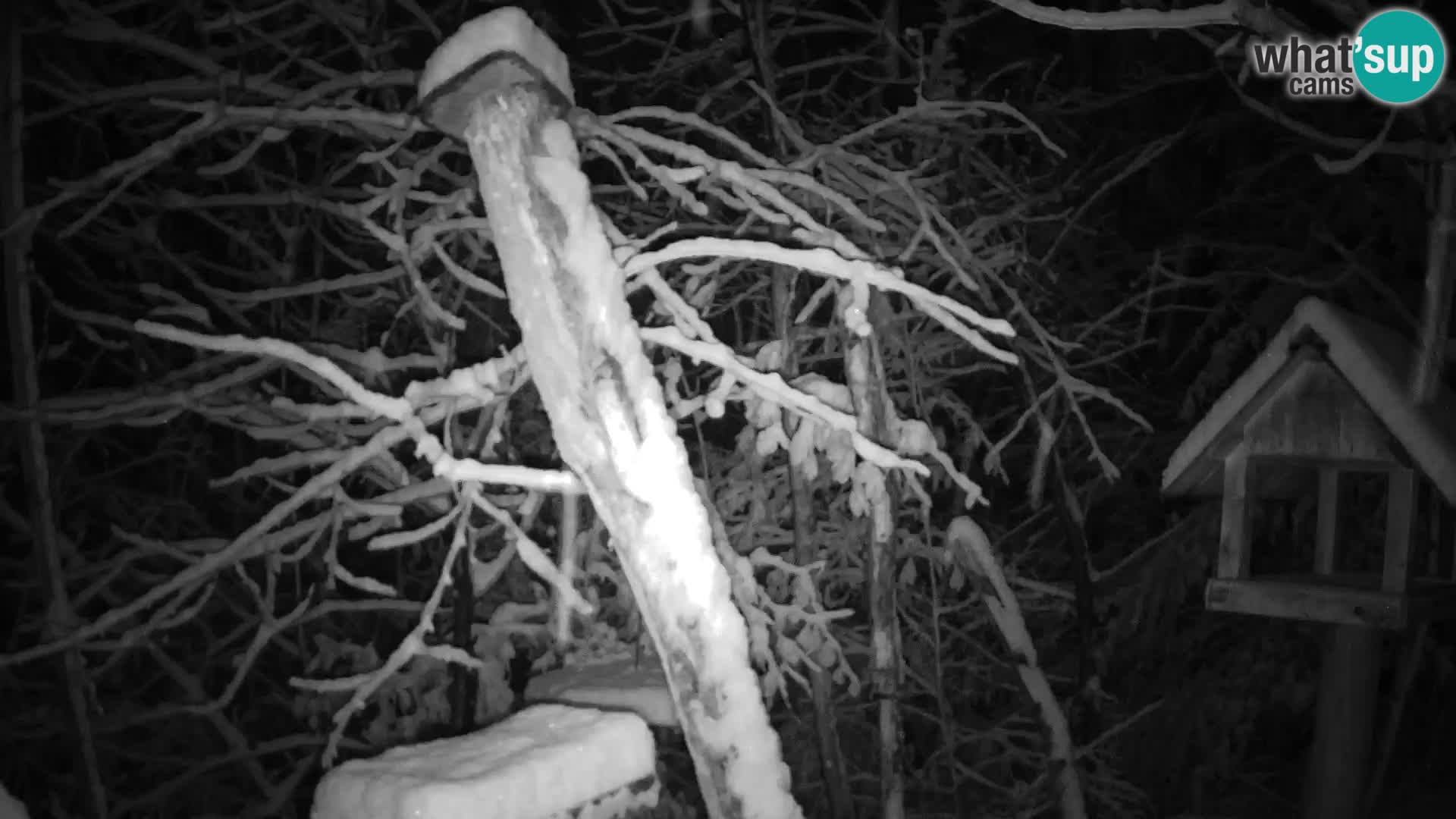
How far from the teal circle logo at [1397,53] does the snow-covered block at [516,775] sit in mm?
4146

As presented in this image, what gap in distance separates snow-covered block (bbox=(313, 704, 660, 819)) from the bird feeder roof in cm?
305

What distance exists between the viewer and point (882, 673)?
3904mm

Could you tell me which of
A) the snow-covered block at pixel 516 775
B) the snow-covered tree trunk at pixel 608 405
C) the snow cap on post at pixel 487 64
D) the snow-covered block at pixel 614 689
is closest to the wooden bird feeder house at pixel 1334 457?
the snow-covered block at pixel 614 689

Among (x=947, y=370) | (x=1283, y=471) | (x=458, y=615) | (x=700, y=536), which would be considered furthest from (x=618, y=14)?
(x=700, y=536)

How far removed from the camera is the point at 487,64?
7.09 ft

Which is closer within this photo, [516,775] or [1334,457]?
[516,775]

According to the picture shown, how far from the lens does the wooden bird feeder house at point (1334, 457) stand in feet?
11.5

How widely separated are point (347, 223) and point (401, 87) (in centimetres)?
92

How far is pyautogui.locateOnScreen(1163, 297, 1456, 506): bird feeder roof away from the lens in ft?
11.0

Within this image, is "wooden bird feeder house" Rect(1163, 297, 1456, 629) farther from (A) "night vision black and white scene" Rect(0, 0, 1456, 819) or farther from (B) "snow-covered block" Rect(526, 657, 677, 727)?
(B) "snow-covered block" Rect(526, 657, 677, 727)

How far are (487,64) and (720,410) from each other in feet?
3.76

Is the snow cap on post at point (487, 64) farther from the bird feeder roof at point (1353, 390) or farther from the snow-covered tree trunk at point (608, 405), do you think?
the bird feeder roof at point (1353, 390)

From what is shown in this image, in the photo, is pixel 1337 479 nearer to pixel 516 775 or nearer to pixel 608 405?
pixel 608 405

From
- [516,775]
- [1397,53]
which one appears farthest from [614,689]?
[1397,53]
